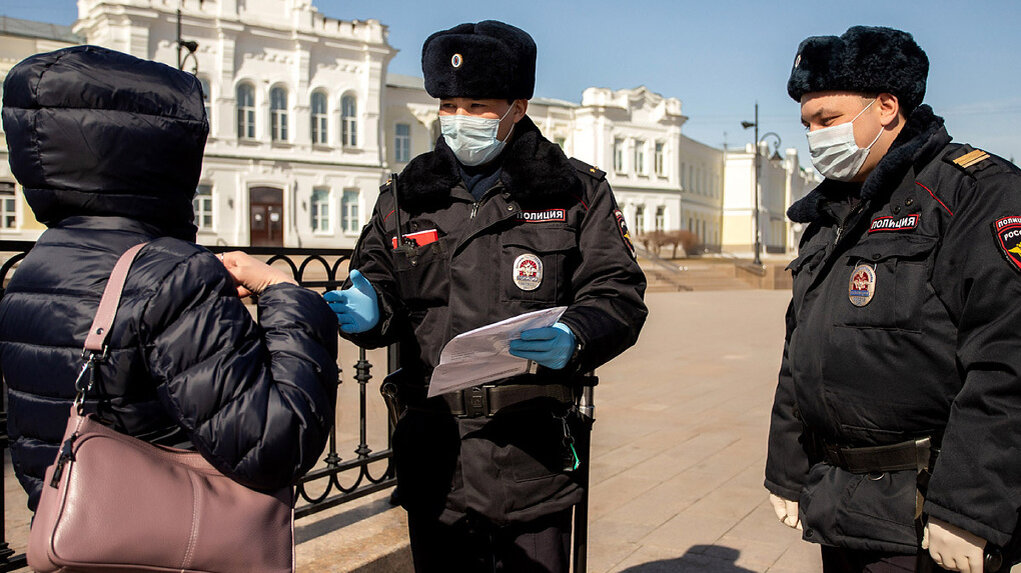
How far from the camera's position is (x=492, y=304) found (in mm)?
2514

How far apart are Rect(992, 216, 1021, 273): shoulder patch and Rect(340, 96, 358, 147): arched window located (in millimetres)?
42288

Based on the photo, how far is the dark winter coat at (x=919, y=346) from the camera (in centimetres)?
191

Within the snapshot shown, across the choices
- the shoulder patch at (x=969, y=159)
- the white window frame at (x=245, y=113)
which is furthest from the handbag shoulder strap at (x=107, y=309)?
the white window frame at (x=245, y=113)

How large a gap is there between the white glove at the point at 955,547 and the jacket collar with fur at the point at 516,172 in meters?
1.34

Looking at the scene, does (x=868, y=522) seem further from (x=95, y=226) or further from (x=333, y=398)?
(x=95, y=226)

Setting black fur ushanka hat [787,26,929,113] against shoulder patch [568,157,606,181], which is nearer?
black fur ushanka hat [787,26,929,113]

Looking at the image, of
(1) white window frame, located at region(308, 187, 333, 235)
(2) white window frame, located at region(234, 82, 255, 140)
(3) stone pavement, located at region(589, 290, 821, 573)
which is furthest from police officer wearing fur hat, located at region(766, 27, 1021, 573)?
(1) white window frame, located at region(308, 187, 333, 235)

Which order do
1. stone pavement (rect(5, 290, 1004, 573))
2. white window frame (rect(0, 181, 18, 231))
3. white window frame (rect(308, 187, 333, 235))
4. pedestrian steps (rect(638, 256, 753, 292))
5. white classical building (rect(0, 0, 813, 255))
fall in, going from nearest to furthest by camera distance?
stone pavement (rect(5, 290, 1004, 573)) < white window frame (rect(0, 181, 18, 231)) < pedestrian steps (rect(638, 256, 753, 292)) < white classical building (rect(0, 0, 813, 255)) < white window frame (rect(308, 187, 333, 235))

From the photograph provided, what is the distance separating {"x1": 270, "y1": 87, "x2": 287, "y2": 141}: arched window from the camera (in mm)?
40406

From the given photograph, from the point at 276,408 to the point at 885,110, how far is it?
1.85 meters

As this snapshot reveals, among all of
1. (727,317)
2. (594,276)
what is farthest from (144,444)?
(727,317)

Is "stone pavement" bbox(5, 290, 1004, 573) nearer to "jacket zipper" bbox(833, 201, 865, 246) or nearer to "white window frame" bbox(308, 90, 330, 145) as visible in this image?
"jacket zipper" bbox(833, 201, 865, 246)

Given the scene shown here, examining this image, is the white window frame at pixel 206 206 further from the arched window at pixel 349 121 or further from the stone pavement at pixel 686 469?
the stone pavement at pixel 686 469

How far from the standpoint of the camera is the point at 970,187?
2070 millimetres
